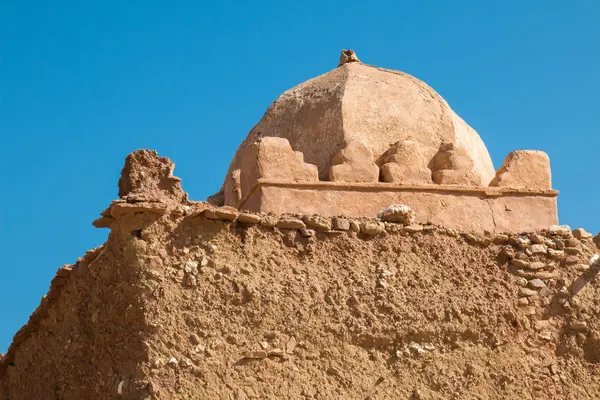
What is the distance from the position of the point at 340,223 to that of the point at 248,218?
74cm

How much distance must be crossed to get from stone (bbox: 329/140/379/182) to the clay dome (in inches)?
5.6

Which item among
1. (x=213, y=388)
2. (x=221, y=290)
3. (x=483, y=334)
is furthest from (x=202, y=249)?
(x=483, y=334)

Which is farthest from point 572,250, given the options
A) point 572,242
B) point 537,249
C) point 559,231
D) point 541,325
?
Result: point 541,325

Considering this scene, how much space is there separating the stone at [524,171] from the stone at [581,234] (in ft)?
2.42

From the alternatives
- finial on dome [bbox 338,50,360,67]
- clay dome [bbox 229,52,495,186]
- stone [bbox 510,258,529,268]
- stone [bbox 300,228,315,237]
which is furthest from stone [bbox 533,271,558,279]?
finial on dome [bbox 338,50,360,67]

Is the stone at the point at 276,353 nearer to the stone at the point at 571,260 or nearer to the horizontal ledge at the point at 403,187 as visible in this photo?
the horizontal ledge at the point at 403,187

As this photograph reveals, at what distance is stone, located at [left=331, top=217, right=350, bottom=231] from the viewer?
8617 mm

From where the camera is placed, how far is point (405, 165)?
981cm

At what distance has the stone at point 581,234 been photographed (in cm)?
940

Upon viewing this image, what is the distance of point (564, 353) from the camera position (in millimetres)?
8961

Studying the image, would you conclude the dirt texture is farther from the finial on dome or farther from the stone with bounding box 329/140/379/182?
the finial on dome

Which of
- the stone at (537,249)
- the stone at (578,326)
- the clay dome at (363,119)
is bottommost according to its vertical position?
the stone at (578,326)

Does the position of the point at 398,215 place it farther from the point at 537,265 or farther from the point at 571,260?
the point at 571,260

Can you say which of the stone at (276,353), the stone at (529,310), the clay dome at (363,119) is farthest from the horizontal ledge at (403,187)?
the stone at (276,353)
